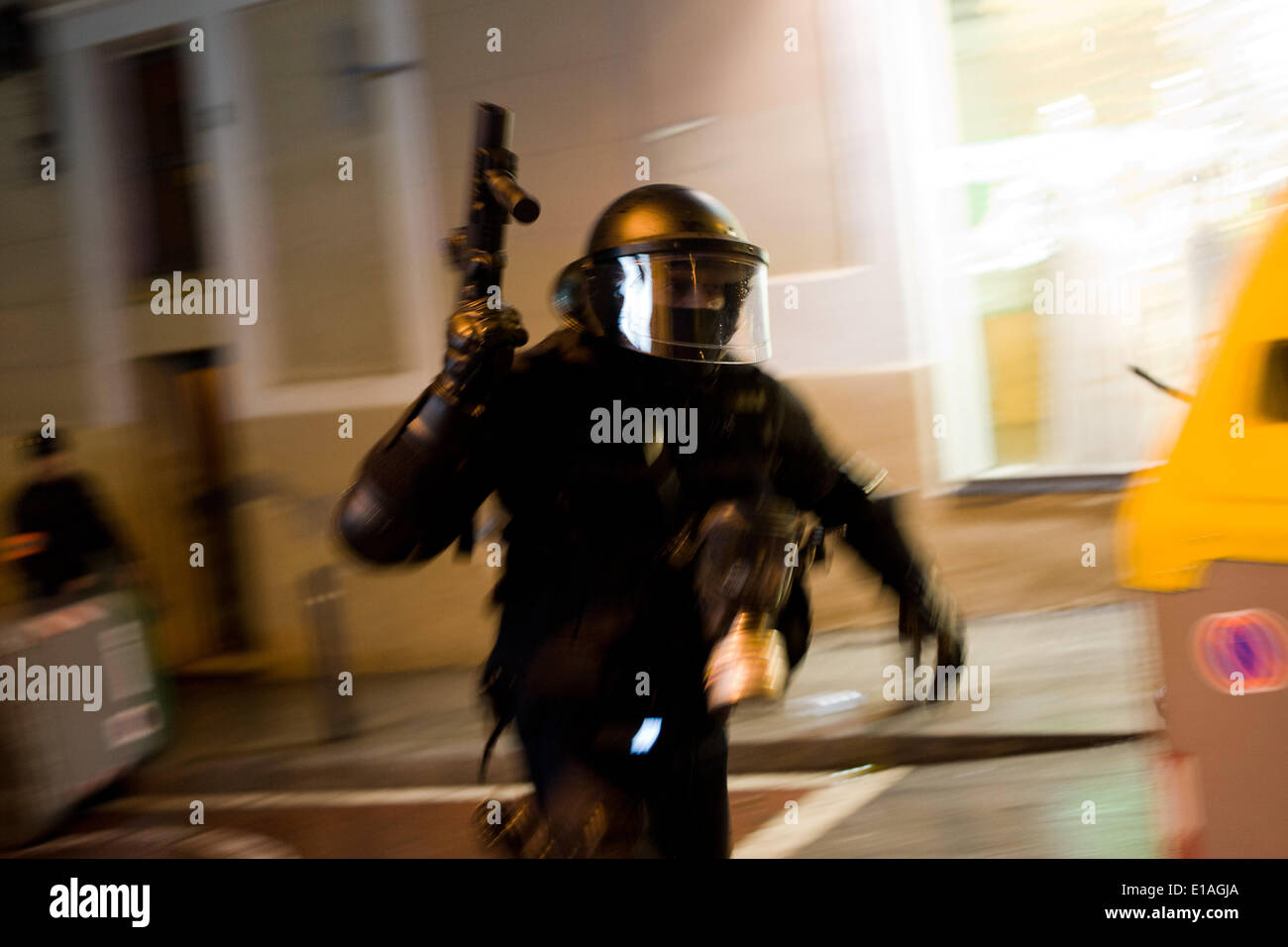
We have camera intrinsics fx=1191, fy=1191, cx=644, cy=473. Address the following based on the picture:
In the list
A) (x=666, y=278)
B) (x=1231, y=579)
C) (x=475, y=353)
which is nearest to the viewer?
(x=1231, y=579)

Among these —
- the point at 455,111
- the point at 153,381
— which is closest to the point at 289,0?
the point at 455,111

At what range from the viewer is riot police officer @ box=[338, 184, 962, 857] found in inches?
77.5

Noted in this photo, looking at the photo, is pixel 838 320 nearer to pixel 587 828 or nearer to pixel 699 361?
pixel 699 361

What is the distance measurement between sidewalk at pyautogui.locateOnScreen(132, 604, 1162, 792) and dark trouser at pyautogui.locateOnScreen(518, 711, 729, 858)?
Answer: 1.73 metres

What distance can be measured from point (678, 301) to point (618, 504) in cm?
43

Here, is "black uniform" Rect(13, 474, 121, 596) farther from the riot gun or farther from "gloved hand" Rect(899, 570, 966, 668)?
"gloved hand" Rect(899, 570, 966, 668)

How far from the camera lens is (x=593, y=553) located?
82.0 inches
